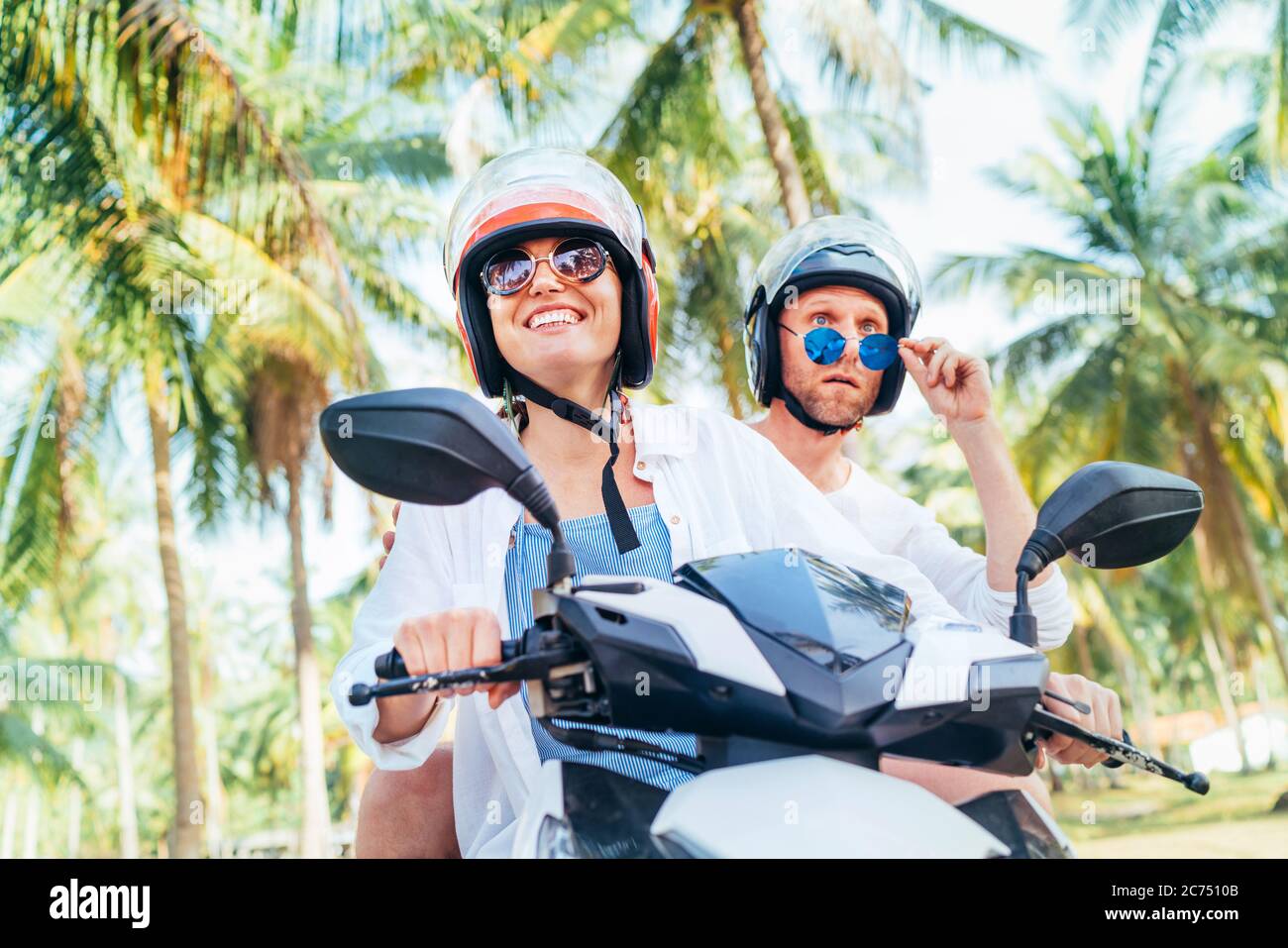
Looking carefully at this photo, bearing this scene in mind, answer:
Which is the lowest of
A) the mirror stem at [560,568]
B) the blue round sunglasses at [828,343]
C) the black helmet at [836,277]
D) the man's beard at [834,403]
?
the mirror stem at [560,568]

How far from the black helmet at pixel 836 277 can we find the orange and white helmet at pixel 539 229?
4.52 feet

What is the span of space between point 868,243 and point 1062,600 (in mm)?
1258

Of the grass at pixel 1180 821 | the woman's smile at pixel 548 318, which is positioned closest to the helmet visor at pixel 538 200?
the woman's smile at pixel 548 318

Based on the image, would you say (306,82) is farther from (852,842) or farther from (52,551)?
(852,842)

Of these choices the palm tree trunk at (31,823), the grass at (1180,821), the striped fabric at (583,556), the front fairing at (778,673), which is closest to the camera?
the front fairing at (778,673)

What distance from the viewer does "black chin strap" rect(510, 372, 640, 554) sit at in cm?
223

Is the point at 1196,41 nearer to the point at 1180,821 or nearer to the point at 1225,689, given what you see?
the point at 1180,821

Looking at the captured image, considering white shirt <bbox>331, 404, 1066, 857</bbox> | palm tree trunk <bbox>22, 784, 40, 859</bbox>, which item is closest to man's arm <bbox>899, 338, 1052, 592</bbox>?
white shirt <bbox>331, 404, 1066, 857</bbox>

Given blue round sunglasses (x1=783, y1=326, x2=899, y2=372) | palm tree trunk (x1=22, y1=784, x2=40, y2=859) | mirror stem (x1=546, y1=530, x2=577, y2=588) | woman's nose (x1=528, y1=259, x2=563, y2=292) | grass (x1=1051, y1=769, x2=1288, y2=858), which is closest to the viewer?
mirror stem (x1=546, y1=530, x2=577, y2=588)

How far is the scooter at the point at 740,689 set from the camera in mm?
1384

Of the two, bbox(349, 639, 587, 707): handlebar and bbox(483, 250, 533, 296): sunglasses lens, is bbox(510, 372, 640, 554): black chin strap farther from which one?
bbox(349, 639, 587, 707): handlebar

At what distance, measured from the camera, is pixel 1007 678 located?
59.5 inches

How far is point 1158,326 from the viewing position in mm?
21188

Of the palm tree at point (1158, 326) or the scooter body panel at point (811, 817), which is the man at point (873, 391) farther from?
the palm tree at point (1158, 326)
